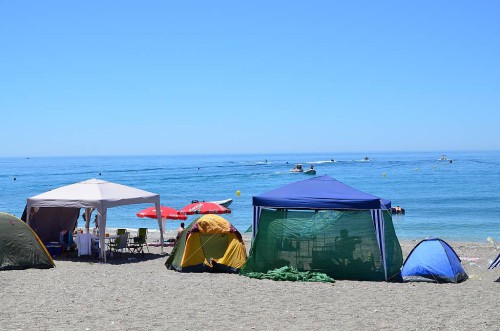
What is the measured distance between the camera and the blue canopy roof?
13.3 meters

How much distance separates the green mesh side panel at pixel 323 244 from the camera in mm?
13383

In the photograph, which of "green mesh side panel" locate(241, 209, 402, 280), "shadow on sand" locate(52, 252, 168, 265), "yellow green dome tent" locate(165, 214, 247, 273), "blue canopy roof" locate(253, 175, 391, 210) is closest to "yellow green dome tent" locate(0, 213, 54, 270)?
"shadow on sand" locate(52, 252, 168, 265)

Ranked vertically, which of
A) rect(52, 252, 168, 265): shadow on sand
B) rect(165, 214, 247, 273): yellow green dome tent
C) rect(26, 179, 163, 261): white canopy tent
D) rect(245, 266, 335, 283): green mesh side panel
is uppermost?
rect(26, 179, 163, 261): white canopy tent

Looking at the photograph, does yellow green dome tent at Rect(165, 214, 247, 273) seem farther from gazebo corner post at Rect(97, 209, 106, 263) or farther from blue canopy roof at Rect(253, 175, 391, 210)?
gazebo corner post at Rect(97, 209, 106, 263)

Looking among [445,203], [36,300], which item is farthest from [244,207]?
[36,300]

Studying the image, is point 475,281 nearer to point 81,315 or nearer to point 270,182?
point 81,315

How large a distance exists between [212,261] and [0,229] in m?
5.15

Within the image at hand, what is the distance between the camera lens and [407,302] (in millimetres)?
10789

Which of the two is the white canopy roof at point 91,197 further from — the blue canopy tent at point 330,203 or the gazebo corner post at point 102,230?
the blue canopy tent at point 330,203

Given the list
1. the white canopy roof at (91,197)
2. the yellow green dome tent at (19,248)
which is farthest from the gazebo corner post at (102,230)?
the yellow green dome tent at (19,248)

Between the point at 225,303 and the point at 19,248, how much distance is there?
653 centimetres

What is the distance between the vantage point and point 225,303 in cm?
1062

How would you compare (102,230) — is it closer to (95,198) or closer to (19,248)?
(95,198)

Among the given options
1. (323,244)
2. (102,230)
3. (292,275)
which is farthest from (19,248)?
(323,244)
